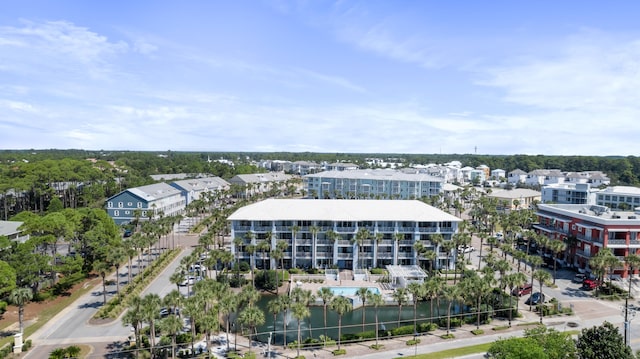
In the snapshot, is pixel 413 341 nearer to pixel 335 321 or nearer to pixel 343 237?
pixel 335 321

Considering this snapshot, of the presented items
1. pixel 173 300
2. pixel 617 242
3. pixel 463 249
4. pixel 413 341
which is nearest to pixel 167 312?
pixel 173 300

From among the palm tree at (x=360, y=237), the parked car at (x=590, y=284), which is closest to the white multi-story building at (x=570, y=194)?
the parked car at (x=590, y=284)

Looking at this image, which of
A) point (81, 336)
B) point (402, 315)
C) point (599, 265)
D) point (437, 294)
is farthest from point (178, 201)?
point (599, 265)

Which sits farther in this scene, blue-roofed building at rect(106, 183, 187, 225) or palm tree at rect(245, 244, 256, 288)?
blue-roofed building at rect(106, 183, 187, 225)

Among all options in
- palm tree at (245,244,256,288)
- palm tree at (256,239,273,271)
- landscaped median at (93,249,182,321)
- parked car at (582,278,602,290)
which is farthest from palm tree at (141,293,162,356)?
parked car at (582,278,602,290)

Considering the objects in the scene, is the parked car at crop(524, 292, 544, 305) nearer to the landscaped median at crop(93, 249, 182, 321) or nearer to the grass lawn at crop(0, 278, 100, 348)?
the landscaped median at crop(93, 249, 182, 321)

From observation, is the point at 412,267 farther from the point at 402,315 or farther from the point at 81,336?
the point at 81,336

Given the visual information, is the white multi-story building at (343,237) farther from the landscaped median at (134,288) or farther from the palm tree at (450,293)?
the palm tree at (450,293)
